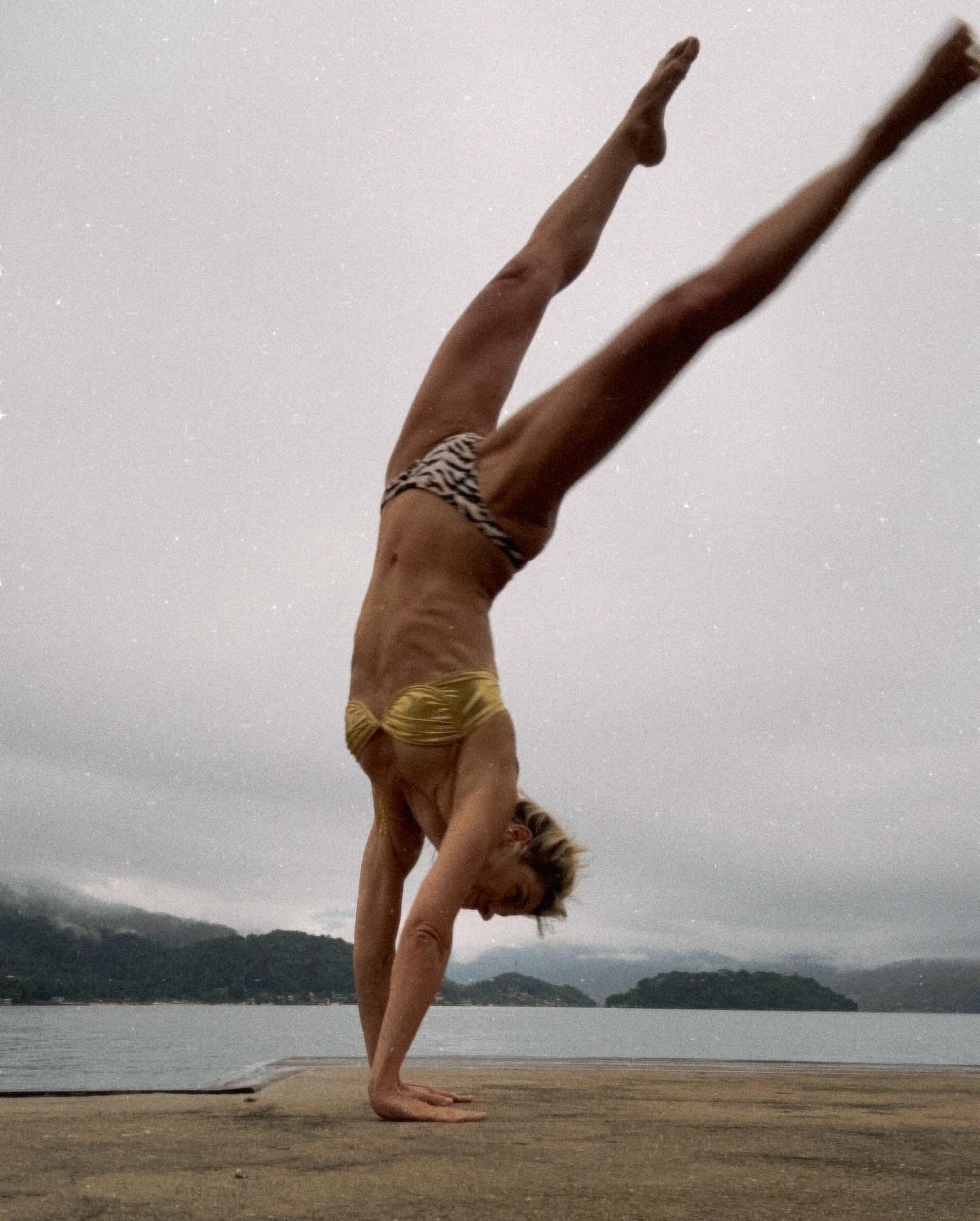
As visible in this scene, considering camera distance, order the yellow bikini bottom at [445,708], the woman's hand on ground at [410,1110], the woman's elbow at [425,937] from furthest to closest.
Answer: the yellow bikini bottom at [445,708] → the woman's elbow at [425,937] → the woman's hand on ground at [410,1110]

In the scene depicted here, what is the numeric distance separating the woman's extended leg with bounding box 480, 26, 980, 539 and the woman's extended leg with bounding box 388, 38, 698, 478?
1.75 ft

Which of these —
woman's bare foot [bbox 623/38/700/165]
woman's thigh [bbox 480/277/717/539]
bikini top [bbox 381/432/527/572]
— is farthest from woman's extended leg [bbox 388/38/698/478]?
woman's thigh [bbox 480/277/717/539]

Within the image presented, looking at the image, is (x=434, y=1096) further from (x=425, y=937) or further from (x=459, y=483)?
(x=459, y=483)

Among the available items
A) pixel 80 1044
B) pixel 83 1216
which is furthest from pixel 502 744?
pixel 80 1044

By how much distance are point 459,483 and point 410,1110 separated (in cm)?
195

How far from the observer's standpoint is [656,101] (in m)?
4.06

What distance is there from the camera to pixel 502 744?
3.58 meters

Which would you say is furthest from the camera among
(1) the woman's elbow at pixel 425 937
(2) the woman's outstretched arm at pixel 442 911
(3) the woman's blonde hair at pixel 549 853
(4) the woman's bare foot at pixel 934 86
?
(3) the woman's blonde hair at pixel 549 853

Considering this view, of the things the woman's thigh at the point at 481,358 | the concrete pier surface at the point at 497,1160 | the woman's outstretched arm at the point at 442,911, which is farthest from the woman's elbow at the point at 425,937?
the woman's thigh at the point at 481,358

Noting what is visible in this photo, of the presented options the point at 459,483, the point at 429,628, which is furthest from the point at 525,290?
the point at 429,628

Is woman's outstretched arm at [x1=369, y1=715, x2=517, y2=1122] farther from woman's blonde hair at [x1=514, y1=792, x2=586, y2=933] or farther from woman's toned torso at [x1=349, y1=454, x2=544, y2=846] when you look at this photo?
woman's blonde hair at [x1=514, y1=792, x2=586, y2=933]

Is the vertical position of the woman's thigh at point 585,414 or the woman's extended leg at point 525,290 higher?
the woman's extended leg at point 525,290

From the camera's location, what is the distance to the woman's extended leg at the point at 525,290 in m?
4.02

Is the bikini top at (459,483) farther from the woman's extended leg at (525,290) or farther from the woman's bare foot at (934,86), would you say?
the woman's bare foot at (934,86)
